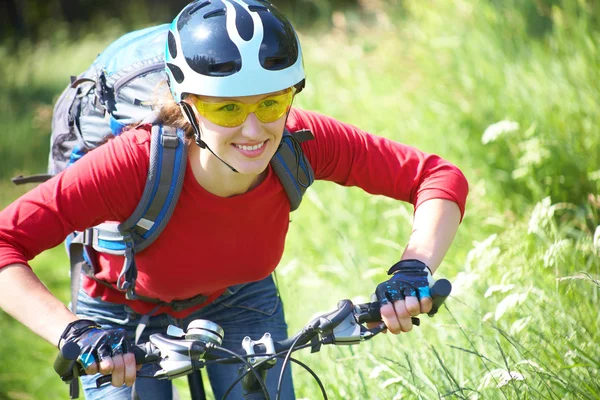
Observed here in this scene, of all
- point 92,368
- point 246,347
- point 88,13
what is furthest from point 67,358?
point 88,13

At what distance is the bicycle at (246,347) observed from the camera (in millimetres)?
2135

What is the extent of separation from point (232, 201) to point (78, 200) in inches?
22.1

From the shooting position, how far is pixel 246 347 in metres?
2.26

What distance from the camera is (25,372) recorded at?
5.27m

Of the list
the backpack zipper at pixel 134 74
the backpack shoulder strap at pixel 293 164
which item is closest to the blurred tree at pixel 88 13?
the backpack zipper at pixel 134 74

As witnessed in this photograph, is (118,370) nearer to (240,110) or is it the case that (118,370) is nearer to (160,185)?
(160,185)

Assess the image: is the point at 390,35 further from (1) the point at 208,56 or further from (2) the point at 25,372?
(1) the point at 208,56

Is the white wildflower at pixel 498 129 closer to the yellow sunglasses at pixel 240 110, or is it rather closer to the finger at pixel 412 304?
the yellow sunglasses at pixel 240 110

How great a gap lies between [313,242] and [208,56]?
10.8ft

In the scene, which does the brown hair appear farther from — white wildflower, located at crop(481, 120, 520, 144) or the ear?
white wildflower, located at crop(481, 120, 520, 144)

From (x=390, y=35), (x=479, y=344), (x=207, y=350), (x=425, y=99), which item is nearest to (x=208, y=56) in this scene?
(x=207, y=350)

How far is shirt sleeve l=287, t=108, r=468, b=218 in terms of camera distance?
9.27 ft

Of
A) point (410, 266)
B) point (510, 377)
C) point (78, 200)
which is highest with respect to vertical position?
point (78, 200)

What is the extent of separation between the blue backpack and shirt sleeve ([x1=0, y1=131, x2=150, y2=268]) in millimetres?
55
